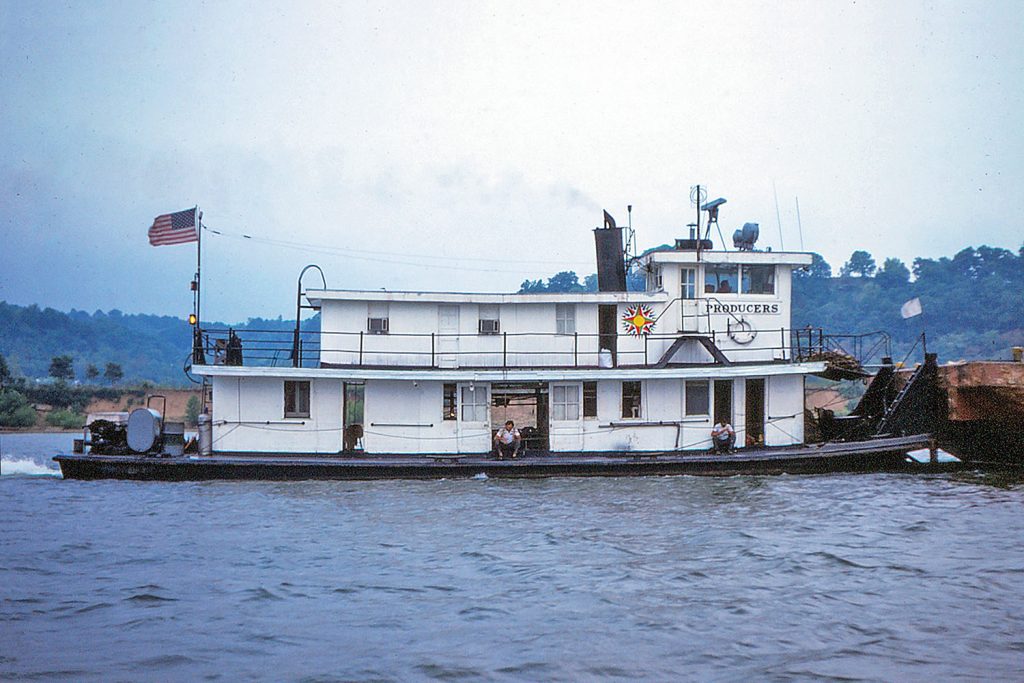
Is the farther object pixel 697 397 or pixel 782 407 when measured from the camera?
pixel 782 407

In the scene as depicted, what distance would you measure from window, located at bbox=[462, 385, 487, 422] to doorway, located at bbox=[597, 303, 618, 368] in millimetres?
3386

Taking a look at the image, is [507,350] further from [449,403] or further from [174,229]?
[174,229]

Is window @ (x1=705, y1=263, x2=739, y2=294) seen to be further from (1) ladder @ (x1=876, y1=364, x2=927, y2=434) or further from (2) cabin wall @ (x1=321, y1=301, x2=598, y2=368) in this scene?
(1) ladder @ (x1=876, y1=364, x2=927, y2=434)

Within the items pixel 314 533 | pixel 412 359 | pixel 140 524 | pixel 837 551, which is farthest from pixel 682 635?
pixel 412 359

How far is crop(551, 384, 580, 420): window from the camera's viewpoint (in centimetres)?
2156

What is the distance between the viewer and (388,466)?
20031 millimetres

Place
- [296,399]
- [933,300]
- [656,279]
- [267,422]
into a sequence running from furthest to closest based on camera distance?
[933,300] → [656,279] → [296,399] → [267,422]

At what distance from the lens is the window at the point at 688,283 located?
22.5m

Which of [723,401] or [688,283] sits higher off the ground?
[688,283]

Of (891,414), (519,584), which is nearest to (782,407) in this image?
(891,414)

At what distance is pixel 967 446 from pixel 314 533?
18.8 m

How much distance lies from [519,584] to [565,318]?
11415 millimetres

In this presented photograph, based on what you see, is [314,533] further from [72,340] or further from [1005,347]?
[72,340]

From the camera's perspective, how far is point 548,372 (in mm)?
20812
